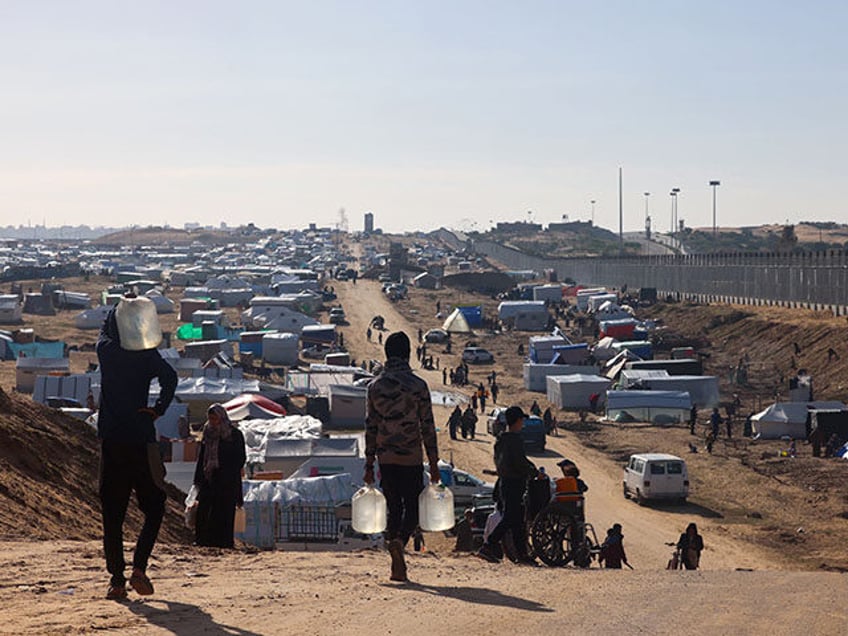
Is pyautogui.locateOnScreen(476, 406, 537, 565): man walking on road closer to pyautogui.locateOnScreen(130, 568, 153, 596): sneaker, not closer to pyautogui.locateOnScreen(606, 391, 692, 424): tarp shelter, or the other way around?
pyautogui.locateOnScreen(130, 568, 153, 596): sneaker

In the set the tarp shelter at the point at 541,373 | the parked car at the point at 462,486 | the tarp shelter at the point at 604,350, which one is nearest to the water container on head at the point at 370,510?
the parked car at the point at 462,486

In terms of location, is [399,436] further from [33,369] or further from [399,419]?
[33,369]

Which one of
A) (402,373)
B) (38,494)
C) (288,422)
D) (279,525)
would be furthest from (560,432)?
(402,373)

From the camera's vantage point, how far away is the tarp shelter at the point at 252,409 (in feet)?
106

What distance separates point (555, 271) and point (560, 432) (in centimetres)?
8873

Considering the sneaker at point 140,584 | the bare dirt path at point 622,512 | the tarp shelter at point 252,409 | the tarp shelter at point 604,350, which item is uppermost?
the sneaker at point 140,584

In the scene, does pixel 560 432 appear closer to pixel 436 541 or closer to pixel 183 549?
pixel 436 541

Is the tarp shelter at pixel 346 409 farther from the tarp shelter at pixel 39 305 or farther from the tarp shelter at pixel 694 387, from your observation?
the tarp shelter at pixel 39 305

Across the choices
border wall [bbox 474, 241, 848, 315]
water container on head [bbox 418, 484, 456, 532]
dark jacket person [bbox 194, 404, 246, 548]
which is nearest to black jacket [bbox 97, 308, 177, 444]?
water container on head [bbox 418, 484, 456, 532]

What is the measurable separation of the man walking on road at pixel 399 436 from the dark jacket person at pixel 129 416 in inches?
59.3

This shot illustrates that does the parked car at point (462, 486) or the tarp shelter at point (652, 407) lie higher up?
the parked car at point (462, 486)

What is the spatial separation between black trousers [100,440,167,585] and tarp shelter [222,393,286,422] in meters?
24.7

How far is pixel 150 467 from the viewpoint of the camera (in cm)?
711

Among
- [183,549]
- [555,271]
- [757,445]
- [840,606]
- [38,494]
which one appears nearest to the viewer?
[840,606]
